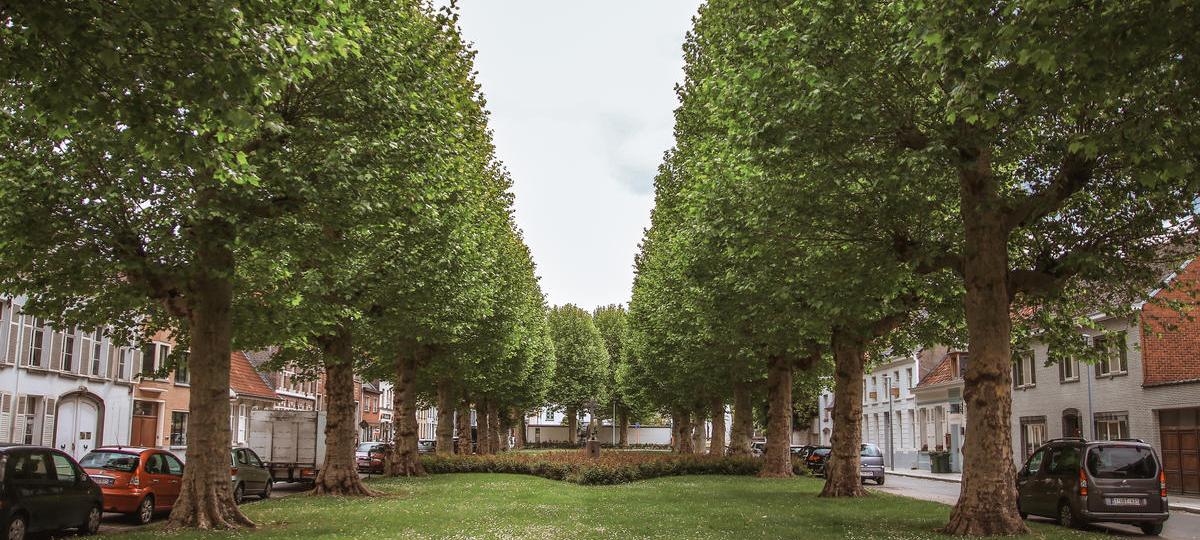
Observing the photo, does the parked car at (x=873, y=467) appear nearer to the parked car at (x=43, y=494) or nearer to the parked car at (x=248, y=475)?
the parked car at (x=248, y=475)

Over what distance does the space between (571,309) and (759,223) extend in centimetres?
7003

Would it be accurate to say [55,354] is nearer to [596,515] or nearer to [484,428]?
[596,515]

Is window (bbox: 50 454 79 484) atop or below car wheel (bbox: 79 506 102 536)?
atop

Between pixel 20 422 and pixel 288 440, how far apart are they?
9.52m

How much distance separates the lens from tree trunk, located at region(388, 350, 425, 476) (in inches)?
1319

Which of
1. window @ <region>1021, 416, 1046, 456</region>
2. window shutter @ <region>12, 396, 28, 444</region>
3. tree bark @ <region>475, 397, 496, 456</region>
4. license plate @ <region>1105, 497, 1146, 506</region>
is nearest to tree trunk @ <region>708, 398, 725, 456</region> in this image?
window @ <region>1021, 416, 1046, 456</region>

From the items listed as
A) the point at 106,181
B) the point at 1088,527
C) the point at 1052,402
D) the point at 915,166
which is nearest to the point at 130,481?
the point at 106,181

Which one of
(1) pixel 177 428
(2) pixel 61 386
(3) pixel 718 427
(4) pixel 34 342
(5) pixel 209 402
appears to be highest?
(4) pixel 34 342

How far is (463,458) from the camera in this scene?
3897 centimetres

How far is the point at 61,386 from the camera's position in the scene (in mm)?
36406

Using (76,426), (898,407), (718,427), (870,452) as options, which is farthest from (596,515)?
(898,407)

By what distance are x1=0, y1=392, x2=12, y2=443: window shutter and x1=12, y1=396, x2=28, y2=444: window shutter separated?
0.95ft

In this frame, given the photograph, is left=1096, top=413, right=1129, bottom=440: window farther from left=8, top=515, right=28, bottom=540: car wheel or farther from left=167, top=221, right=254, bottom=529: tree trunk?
left=8, top=515, right=28, bottom=540: car wheel

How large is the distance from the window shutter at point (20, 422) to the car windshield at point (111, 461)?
16.3 metres
